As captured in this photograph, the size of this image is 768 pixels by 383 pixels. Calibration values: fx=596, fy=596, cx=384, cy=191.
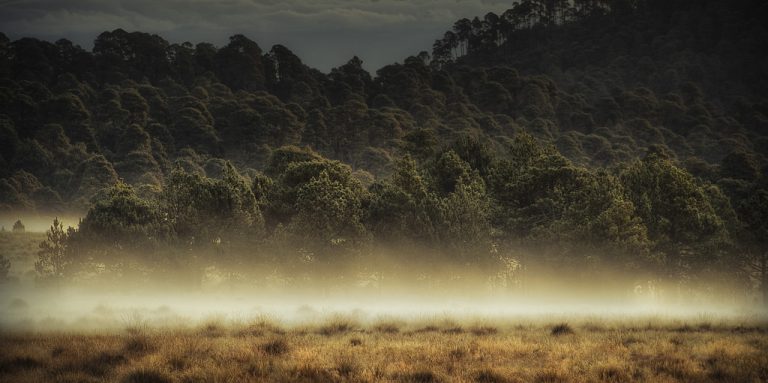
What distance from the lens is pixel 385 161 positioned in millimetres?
111438

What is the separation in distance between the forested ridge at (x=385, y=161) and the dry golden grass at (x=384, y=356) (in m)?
15.9

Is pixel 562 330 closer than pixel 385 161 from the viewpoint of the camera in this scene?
Yes

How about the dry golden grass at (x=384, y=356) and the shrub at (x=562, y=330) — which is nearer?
the dry golden grass at (x=384, y=356)

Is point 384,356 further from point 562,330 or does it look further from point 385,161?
point 385,161

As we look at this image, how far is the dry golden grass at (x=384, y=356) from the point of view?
15.9 m

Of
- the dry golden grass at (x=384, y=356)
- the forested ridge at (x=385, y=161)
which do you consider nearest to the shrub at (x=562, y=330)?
the dry golden grass at (x=384, y=356)

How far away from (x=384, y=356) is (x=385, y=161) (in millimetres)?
93797

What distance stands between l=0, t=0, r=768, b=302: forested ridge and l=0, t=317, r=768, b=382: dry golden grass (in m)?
15.9

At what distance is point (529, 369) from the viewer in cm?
1683

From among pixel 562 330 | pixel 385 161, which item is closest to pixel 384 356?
pixel 562 330

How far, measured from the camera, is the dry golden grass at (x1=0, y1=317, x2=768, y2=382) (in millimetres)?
15906

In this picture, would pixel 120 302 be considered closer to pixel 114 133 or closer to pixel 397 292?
pixel 397 292

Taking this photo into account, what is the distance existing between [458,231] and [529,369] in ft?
78.9

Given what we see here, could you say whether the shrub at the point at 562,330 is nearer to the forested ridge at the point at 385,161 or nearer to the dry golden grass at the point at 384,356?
the dry golden grass at the point at 384,356
